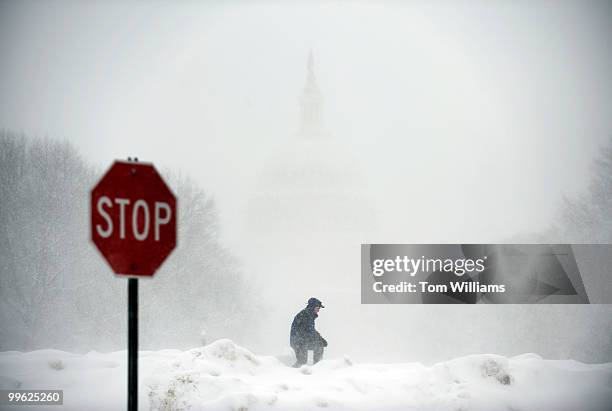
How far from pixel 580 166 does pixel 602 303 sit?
55337 mm

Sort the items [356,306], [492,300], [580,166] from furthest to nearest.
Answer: [356,306]
[580,166]
[492,300]

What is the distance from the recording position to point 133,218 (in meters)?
6.54

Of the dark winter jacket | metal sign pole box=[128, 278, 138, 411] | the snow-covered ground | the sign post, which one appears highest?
the sign post

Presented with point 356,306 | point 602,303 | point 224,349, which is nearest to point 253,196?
point 356,306

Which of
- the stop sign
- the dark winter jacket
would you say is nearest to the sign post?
the stop sign

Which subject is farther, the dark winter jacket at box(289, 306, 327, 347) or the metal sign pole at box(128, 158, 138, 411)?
the dark winter jacket at box(289, 306, 327, 347)

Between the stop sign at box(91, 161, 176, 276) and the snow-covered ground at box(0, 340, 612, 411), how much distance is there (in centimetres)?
593

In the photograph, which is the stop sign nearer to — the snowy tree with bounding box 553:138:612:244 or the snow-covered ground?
the snow-covered ground

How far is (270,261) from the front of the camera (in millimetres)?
149000

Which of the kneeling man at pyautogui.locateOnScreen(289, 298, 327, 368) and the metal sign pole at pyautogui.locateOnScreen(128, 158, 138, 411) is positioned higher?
the metal sign pole at pyautogui.locateOnScreen(128, 158, 138, 411)

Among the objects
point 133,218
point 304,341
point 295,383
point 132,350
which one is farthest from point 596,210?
point 132,350

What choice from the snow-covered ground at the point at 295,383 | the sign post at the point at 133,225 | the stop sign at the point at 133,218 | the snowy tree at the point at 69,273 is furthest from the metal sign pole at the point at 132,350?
the snowy tree at the point at 69,273

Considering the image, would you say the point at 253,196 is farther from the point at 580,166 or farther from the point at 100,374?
the point at 100,374

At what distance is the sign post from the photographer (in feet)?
20.9
